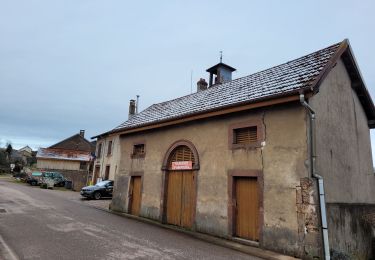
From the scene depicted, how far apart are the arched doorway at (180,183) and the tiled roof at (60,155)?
34751 mm

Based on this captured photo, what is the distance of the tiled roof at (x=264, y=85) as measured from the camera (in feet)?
30.7

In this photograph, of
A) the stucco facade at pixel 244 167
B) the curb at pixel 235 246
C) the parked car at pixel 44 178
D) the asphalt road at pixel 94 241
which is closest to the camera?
the asphalt road at pixel 94 241

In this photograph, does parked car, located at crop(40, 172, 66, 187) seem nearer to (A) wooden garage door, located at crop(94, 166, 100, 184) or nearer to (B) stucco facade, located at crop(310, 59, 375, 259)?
(A) wooden garage door, located at crop(94, 166, 100, 184)

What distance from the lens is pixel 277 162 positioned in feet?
29.5

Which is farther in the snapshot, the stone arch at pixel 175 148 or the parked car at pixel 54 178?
the parked car at pixel 54 178

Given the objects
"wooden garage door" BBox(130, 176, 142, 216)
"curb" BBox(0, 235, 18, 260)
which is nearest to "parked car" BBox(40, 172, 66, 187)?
"wooden garage door" BBox(130, 176, 142, 216)

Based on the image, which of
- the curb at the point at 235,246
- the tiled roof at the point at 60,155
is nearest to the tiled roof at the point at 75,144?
the tiled roof at the point at 60,155

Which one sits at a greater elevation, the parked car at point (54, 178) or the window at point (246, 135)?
the window at point (246, 135)

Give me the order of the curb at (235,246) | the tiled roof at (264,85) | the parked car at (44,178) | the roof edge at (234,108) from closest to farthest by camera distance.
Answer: the curb at (235,246) → the roof edge at (234,108) → the tiled roof at (264,85) → the parked car at (44,178)

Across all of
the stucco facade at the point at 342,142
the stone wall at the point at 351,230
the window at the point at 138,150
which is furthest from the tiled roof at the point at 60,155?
the stone wall at the point at 351,230

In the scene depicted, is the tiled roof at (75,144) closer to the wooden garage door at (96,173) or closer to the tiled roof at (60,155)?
the tiled roof at (60,155)

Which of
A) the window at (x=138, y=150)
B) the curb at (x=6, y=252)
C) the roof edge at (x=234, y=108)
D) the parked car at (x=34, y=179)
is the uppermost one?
the roof edge at (x=234, y=108)

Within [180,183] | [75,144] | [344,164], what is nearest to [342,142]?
[344,164]

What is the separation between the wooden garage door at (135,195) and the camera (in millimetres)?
14453
